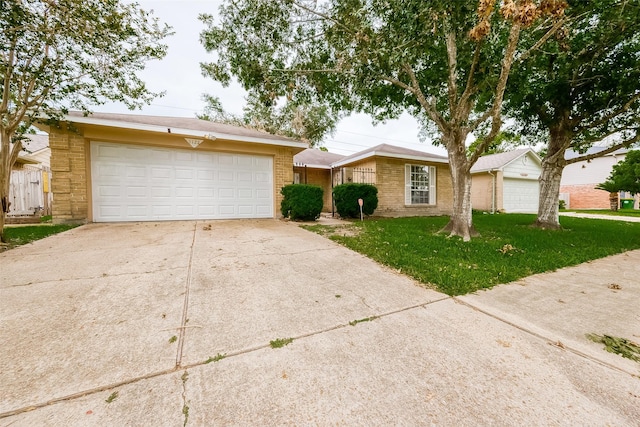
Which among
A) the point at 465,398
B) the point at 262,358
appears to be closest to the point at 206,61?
the point at 262,358

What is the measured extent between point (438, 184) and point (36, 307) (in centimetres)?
1414

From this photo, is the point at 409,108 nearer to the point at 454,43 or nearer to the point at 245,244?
the point at 454,43

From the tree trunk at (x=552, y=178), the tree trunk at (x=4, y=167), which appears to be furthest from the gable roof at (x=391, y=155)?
the tree trunk at (x=4, y=167)

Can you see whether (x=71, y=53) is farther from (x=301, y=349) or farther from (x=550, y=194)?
(x=550, y=194)

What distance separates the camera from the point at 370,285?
10.1ft

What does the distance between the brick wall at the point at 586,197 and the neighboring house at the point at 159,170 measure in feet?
89.0

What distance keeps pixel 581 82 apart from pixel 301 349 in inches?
385

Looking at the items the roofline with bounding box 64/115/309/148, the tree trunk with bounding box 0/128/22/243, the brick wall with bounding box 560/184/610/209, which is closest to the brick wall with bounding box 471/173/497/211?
the roofline with bounding box 64/115/309/148

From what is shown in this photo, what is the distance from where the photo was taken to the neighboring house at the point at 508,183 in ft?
50.2

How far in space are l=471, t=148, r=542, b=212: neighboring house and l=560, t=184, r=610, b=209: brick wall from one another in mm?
9515

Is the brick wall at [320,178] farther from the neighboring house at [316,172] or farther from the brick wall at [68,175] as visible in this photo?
the brick wall at [68,175]

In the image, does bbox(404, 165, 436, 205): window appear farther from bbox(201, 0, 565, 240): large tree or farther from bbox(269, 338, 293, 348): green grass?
bbox(269, 338, 293, 348): green grass

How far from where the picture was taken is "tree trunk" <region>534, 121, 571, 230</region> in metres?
7.75

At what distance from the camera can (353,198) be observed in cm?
961
